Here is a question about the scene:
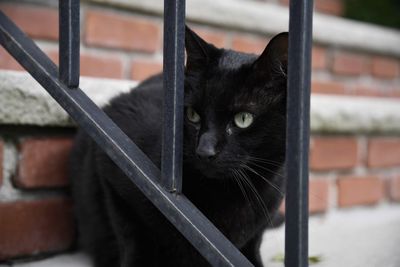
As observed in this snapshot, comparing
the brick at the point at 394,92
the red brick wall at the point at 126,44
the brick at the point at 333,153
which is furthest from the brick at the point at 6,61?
the brick at the point at 394,92

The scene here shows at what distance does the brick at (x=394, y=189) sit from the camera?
190 centimetres

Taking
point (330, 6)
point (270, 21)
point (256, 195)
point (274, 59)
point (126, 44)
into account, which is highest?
point (330, 6)

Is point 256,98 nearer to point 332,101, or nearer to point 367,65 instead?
point 332,101

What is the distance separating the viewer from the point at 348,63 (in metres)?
1.97

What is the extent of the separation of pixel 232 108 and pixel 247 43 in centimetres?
83

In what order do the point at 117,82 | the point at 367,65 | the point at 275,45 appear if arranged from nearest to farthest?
the point at 275,45 → the point at 117,82 → the point at 367,65

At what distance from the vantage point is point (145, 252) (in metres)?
1.03

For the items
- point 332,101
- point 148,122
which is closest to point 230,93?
point 148,122

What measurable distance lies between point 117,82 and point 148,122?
0.89 feet

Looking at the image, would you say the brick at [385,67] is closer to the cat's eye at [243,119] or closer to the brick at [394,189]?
the brick at [394,189]

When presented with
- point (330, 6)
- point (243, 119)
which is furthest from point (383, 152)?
point (243, 119)

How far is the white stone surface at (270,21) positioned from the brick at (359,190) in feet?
1.45

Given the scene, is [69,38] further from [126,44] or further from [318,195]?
[318,195]

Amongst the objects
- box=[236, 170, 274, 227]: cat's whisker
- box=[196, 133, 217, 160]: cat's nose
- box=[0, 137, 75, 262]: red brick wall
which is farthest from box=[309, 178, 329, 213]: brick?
box=[196, 133, 217, 160]: cat's nose
